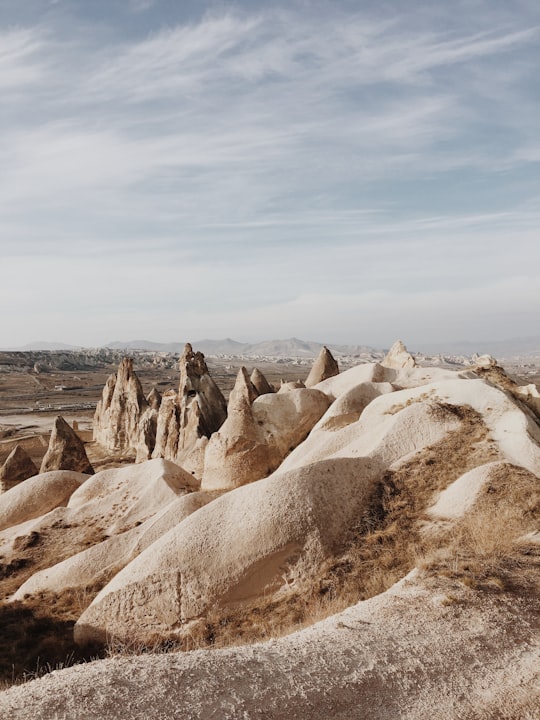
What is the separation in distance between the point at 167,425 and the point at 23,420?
4922cm

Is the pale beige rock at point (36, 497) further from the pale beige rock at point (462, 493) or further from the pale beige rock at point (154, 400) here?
the pale beige rock at point (154, 400)

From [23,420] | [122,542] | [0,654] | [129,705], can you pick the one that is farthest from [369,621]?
[23,420]

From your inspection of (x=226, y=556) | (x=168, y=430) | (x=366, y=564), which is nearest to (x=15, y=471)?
(x=168, y=430)

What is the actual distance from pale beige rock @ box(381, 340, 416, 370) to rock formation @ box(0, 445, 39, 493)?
1892cm

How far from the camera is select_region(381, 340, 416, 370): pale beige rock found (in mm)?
27341

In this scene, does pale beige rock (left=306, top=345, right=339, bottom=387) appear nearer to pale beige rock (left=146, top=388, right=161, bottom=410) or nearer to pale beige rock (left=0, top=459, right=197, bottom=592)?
pale beige rock (left=0, top=459, right=197, bottom=592)

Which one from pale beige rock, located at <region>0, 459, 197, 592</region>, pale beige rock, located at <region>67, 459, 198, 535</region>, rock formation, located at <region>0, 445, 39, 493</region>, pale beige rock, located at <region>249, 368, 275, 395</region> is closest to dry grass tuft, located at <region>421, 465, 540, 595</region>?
pale beige rock, located at <region>0, 459, 197, 592</region>

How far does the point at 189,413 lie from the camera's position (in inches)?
1090

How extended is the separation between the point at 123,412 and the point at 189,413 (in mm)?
18028

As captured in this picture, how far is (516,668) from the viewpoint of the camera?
687cm

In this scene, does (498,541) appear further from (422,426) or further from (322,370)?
(322,370)

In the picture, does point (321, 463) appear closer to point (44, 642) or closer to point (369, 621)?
point (369, 621)

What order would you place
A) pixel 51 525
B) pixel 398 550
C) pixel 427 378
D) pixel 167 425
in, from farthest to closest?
1. pixel 167 425
2. pixel 427 378
3. pixel 51 525
4. pixel 398 550

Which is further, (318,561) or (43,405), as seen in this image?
(43,405)
